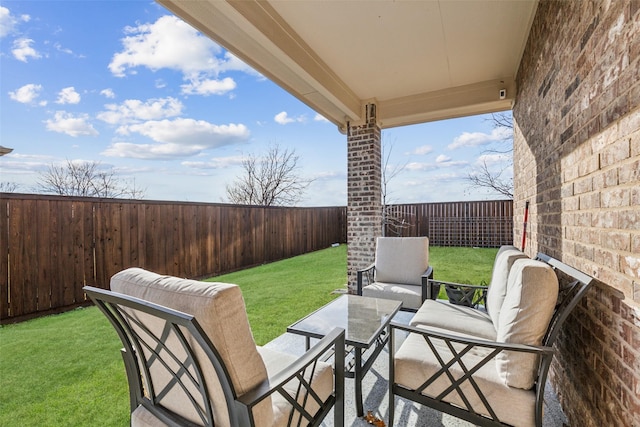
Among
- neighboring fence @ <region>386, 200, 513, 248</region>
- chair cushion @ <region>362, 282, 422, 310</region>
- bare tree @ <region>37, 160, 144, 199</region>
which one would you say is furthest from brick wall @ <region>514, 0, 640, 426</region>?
bare tree @ <region>37, 160, 144, 199</region>

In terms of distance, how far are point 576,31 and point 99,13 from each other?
4768 mm

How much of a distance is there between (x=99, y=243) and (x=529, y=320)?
548 cm

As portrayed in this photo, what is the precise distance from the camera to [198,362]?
1.09 m

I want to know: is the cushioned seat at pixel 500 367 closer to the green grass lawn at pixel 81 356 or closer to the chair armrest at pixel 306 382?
the chair armrest at pixel 306 382

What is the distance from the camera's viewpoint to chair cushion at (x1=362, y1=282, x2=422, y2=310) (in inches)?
129

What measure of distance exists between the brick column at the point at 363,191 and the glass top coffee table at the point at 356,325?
1641 mm

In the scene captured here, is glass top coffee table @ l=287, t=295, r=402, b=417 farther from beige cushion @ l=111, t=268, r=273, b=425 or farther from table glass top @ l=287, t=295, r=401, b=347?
beige cushion @ l=111, t=268, r=273, b=425

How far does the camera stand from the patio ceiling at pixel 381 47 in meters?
2.48

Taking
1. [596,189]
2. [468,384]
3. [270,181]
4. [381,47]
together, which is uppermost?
[381,47]

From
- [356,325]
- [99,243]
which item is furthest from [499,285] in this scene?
[99,243]

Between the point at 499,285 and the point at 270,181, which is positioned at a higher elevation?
the point at 270,181

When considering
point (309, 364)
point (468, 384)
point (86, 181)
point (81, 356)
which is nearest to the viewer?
point (309, 364)

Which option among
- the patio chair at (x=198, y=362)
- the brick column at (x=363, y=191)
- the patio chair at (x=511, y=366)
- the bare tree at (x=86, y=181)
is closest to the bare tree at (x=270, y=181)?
the bare tree at (x=86, y=181)

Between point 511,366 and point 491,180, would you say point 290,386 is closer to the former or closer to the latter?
point 511,366
